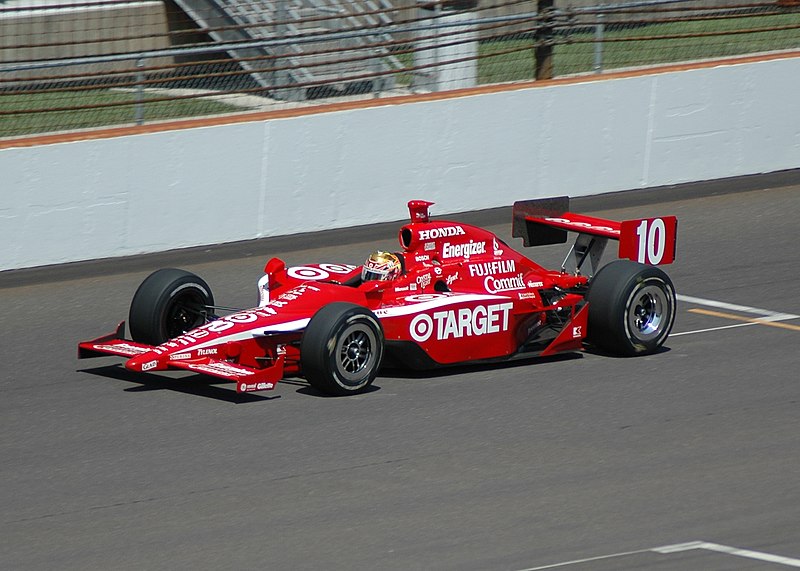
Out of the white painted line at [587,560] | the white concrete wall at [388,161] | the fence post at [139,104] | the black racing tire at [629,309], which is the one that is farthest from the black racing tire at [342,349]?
the fence post at [139,104]

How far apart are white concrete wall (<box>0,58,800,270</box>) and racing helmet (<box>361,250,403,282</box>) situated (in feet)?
14.4

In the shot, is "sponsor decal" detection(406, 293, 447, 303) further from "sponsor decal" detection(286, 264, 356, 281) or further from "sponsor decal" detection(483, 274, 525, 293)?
"sponsor decal" detection(286, 264, 356, 281)

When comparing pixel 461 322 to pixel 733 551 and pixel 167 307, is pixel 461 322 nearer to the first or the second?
pixel 167 307

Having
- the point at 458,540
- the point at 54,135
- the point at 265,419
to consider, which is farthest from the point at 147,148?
the point at 458,540

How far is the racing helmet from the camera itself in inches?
384

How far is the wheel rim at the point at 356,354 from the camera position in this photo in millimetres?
9062

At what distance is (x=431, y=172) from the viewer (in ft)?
49.2

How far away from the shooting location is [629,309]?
10.1 m

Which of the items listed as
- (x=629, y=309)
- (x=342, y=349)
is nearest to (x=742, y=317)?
(x=629, y=309)

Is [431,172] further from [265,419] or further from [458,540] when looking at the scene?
[458,540]

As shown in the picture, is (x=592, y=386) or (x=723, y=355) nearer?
(x=592, y=386)

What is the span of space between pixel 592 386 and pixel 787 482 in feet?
6.86

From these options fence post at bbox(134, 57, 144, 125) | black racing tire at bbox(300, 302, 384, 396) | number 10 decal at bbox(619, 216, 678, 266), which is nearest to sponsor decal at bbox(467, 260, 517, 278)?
number 10 decal at bbox(619, 216, 678, 266)

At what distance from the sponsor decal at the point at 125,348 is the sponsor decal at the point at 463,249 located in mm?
2127
